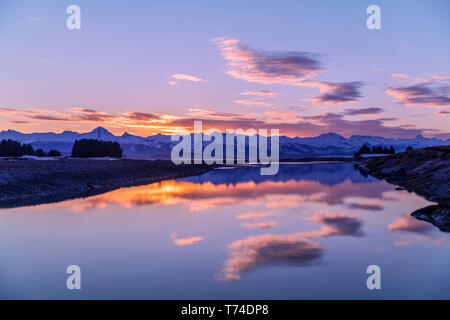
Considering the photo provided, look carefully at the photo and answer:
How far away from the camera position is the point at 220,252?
61.3ft

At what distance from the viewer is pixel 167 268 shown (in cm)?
1608

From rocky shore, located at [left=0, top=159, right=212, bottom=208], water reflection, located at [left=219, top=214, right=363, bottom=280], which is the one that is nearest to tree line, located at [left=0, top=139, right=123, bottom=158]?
rocky shore, located at [left=0, top=159, right=212, bottom=208]

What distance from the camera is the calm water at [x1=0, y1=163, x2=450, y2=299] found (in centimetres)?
1353

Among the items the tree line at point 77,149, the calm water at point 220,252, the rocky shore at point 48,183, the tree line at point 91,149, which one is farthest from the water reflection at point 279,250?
the tree line at point 77,149

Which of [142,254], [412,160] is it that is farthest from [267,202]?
[412,160]

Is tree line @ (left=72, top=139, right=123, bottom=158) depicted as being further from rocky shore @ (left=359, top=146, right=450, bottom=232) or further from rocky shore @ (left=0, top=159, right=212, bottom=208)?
rocky shore @ (left=359, top=146, right=450, bottom=232)

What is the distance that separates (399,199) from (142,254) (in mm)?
33152

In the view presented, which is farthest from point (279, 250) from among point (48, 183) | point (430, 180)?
point (430, 180)

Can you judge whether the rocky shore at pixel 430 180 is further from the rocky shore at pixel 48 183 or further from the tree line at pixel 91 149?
the tree line at pixel 91 149

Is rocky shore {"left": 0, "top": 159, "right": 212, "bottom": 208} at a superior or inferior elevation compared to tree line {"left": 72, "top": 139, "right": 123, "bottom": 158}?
inferior

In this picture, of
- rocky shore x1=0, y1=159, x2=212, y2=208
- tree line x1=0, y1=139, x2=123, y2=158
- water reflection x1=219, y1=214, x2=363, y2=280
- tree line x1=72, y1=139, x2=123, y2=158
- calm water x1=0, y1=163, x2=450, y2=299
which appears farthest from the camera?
tree line x1=72, y1=139, x2=123, y2=158

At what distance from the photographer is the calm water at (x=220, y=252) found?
13531 millimetres
